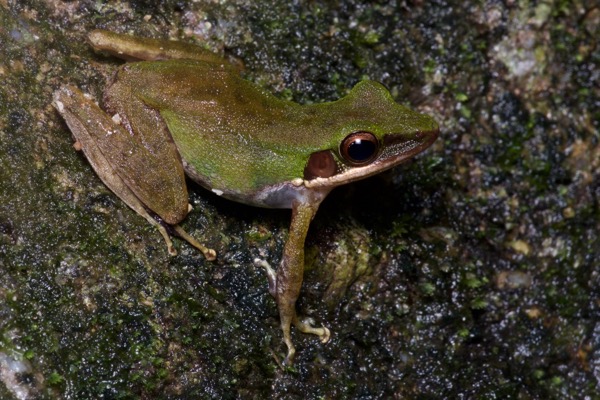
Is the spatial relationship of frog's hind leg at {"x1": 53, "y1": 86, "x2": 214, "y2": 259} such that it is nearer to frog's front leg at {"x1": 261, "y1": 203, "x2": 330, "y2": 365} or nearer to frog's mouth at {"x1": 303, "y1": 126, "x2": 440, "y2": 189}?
frog's front leg at {"x1": 261, "y1": 203, "x2": 330, "y2": 365}

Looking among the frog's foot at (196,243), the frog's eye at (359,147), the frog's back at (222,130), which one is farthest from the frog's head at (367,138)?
the frog's foot at (196,243)

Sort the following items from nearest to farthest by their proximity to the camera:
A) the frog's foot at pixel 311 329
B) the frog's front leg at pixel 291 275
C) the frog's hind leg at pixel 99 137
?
the frog's hind leg at pixel 99 137 < the frog's front leg at pixel 291 275 < the frog's foot at pixel 311 329

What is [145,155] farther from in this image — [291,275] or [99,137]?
[291,275]

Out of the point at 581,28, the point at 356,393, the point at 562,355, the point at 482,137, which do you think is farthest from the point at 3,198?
the point at 581,28

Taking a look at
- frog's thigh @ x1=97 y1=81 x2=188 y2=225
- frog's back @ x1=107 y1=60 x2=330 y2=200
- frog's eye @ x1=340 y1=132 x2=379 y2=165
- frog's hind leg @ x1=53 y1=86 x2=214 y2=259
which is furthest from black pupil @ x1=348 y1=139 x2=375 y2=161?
frog's hind leg @ x1=53 y1=86 x2=214 y2=259

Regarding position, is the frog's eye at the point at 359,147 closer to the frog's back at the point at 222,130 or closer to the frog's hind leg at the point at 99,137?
the frog's back at the point at 222,130


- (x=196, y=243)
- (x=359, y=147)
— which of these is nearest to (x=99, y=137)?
(x=196, y=243)

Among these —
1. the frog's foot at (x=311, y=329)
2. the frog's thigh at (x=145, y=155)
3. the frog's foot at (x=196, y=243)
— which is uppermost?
the frog's thigh at (x=145, y=155)

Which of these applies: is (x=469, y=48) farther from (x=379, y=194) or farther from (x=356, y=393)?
(x=356, y=393)
